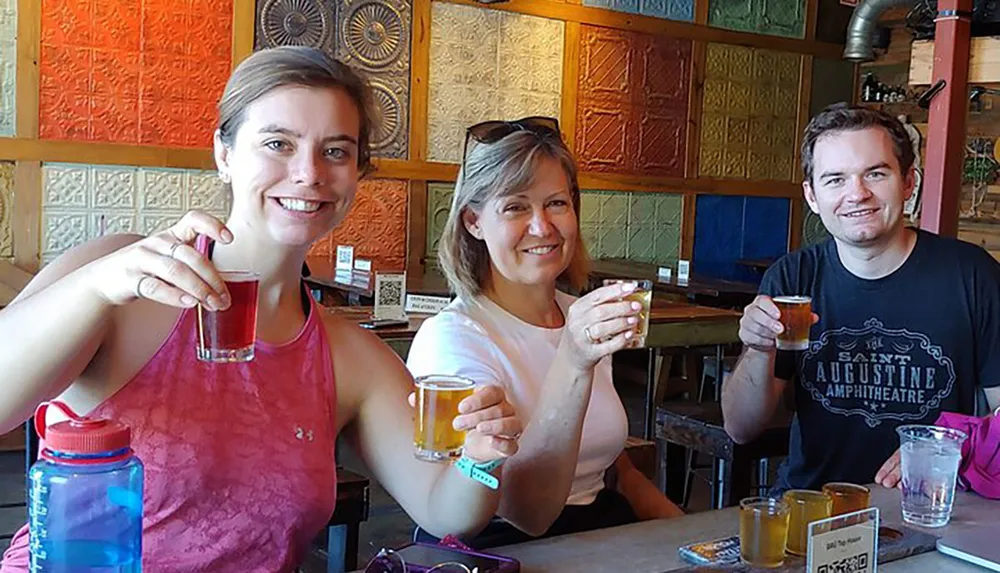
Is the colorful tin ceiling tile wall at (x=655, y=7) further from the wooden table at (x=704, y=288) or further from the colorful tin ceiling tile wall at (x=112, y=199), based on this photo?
the colorful tin ceiling tile wall at (x=112, y=199)

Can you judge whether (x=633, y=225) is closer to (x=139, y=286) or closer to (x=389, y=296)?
(x=389, y=296)

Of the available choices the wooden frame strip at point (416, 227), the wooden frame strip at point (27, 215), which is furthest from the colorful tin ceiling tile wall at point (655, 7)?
the wooden frame strip at point (27, 215)

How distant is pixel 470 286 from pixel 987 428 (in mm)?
1103

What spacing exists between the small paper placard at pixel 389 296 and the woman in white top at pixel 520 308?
1.93 meters

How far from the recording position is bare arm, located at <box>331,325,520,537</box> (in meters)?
1.83

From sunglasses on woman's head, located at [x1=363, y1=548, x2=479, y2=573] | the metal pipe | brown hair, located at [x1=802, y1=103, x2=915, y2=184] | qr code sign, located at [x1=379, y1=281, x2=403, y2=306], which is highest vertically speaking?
the metal pipe

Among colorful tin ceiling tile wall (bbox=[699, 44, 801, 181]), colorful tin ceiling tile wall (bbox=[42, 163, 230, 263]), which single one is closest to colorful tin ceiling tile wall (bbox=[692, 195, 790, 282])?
colorful tin ceiling tile wall (bbox=[699, 44, 801, 181])

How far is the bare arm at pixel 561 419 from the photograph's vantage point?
1751 millimetres

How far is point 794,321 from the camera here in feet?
7.71

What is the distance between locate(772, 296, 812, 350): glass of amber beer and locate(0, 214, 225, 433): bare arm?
139 centimetres

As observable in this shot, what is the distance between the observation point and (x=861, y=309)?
2645mm

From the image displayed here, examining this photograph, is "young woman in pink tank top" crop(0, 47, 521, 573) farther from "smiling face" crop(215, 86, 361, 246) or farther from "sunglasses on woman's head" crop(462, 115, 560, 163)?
"sunglasses on woman's head" crop(462, 115, 560, 163)

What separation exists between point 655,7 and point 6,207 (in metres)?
4.93

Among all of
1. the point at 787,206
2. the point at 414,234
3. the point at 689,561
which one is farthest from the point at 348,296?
the point at 787,206
